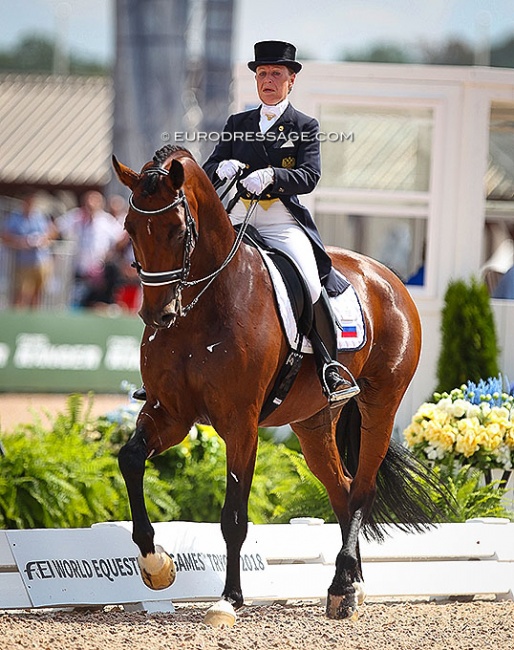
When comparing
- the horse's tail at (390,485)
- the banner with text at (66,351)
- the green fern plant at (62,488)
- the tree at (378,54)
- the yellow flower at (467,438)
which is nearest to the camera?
the horse's tail at (390,485)

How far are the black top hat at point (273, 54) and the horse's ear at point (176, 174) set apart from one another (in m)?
1.07

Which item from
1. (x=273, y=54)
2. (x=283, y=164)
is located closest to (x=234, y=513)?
(x=283, y=164)

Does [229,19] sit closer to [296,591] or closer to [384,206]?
[384,206]

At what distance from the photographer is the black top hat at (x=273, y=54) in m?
5.58

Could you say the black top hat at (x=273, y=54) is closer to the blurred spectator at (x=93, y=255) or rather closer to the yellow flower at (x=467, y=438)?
the yellow flower at (x=467, y=438)

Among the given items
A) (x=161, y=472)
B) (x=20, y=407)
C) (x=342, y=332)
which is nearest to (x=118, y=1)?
(x=20, y=407)

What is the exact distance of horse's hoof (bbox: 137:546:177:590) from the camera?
5164 mm

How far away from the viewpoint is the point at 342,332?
5.84 m

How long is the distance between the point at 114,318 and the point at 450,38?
34444mm

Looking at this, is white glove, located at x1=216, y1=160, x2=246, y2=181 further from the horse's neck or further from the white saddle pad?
the white saddle pad

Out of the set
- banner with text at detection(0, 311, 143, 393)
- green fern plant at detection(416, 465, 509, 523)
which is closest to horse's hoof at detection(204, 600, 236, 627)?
green fern plant at detection(416, 465, 509, 523)

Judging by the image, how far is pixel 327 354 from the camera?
5598 millimetres

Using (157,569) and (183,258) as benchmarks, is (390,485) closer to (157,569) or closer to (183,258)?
(157,569)

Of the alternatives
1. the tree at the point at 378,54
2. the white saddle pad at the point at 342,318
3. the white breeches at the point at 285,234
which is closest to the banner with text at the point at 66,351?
the white saddle pad at the point at 342,318
